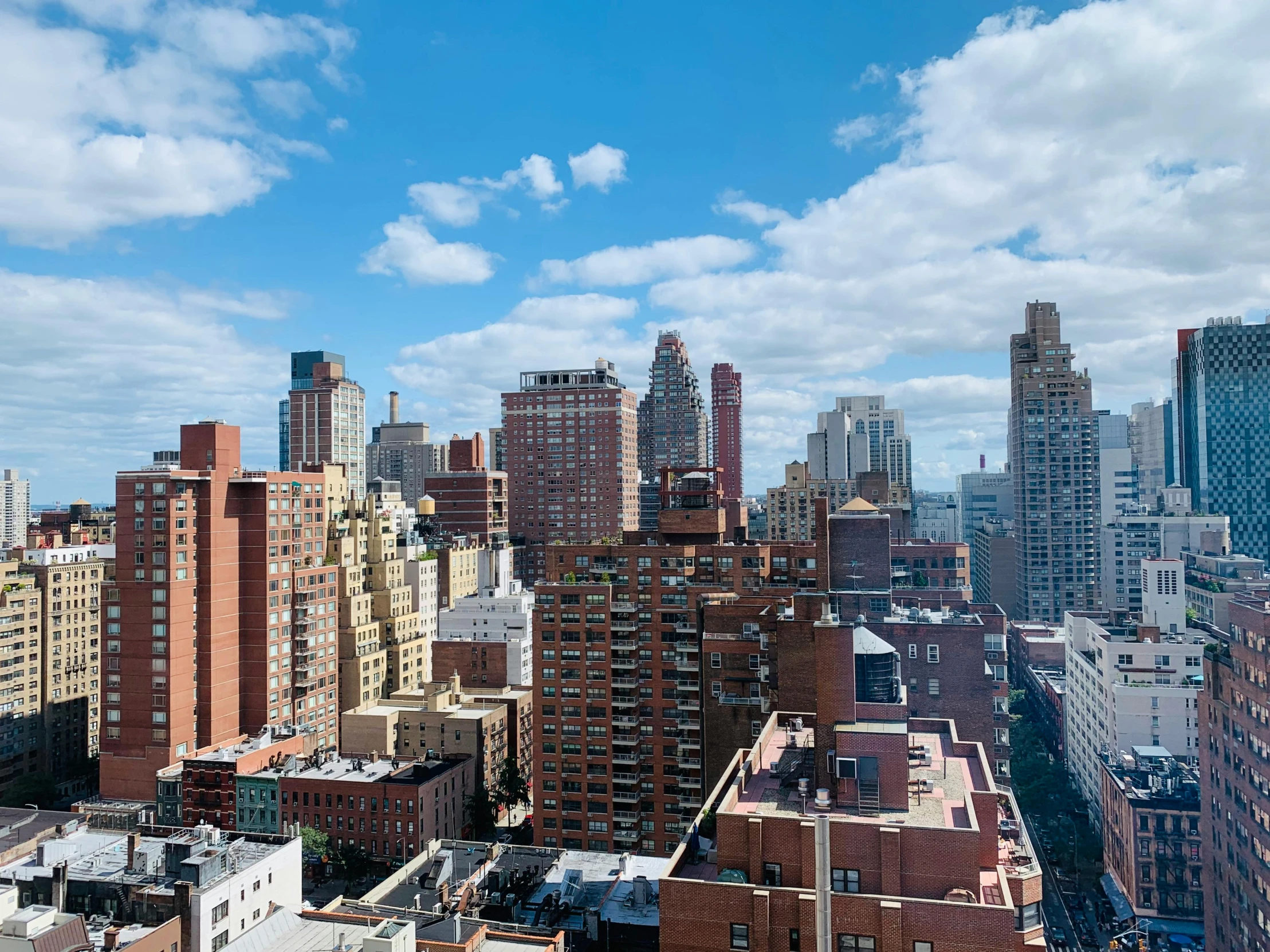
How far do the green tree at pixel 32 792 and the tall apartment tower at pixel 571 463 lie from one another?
102 meters

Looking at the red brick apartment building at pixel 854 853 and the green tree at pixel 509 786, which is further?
the green tree at pixel 509 786

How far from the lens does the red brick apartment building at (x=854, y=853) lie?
31.8 m

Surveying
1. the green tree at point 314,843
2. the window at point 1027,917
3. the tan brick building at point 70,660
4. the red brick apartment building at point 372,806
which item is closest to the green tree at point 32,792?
the tan brick building at point 70,660

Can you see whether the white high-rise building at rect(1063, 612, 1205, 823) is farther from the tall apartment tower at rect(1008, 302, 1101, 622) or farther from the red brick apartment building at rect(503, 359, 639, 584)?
the red brick apartment building at rect(503, 359, 639, 584)

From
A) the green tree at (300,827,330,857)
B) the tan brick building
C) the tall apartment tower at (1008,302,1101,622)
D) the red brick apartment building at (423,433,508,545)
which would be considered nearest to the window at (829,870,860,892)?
the green tree at (300,827,330,857)

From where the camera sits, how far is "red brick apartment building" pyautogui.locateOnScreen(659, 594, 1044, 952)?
3178 centimetres

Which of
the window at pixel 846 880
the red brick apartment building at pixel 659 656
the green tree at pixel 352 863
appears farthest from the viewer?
the green tree at pixel 352 863

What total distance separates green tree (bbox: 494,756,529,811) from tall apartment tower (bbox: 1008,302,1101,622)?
13068 cm

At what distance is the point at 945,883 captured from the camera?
32.3 meters

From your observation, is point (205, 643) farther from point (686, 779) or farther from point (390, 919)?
point (390, 919)

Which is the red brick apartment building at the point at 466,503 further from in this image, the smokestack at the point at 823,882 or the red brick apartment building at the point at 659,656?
the smokestack at the point at 823,882

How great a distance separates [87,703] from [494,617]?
61333 millimetres

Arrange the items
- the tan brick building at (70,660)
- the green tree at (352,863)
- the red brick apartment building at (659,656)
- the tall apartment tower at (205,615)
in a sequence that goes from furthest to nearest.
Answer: the tan brick building at (70,660) < the tall apartment tower at (205,615) < the green tree at (352,863) < the red brick apartment building at (659,656)

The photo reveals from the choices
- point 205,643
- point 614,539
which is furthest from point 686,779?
point 205,643
